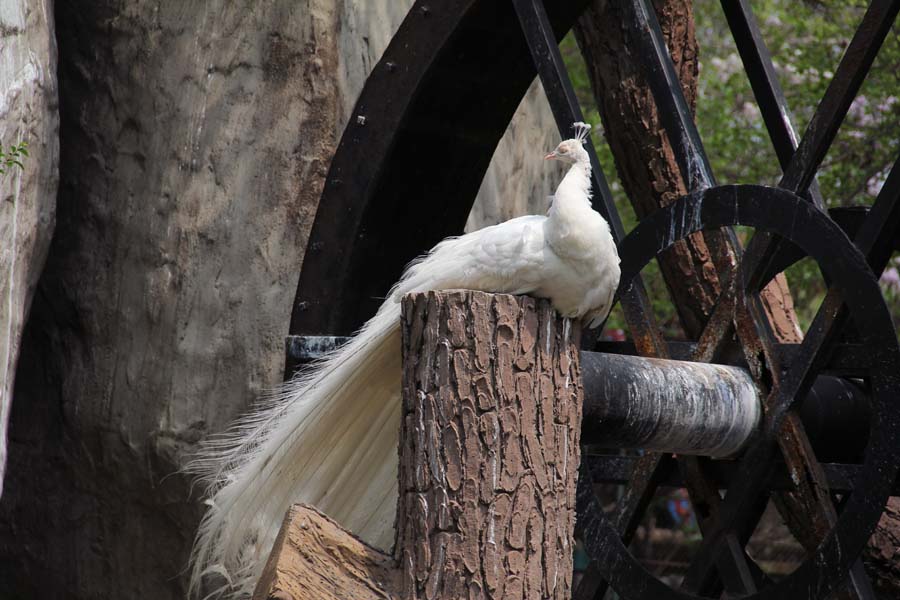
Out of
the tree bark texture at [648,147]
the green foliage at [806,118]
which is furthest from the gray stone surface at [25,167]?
the green foliage at [806,118]

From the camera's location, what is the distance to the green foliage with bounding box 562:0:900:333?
242 inches

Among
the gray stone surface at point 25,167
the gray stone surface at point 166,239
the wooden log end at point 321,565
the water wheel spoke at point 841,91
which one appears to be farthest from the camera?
the gray stone surface at point 166,239

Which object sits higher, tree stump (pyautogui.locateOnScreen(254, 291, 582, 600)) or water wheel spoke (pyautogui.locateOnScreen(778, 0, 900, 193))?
water wheel spoke (pyautogui.locateOnScreen(778, 0, 900, 193))

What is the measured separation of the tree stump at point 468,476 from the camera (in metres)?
2.09

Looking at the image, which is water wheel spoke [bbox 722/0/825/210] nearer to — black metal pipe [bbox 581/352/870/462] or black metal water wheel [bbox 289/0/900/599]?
black metal water wheel [bbox 289/0/900/599]

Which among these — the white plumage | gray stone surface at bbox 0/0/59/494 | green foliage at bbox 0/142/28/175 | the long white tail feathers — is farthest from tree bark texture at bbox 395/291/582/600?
gray stone surface at bbox 0/0/59/494

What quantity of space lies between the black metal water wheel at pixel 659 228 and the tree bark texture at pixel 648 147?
0.41 m

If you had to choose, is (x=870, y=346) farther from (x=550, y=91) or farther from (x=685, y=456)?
(x=550, y=91)

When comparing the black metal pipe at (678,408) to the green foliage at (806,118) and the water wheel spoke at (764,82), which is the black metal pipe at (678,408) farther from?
the green foliage at (806,118)

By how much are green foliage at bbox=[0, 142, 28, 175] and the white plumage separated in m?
1.08

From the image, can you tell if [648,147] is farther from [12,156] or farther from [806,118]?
[806,118]

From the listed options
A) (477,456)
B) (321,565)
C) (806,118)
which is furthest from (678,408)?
(806,118)

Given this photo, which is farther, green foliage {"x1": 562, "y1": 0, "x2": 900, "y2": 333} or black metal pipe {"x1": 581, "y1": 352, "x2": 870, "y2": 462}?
green foliage {"x1": 562, "y1": 0, "x2": 900, "y2": 333}

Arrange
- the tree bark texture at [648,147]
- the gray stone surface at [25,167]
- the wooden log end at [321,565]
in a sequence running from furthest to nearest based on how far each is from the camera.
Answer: the tree bark texture at [648,147] < the gray stone surface at [25,167] < the wooden log end at [321,565]
